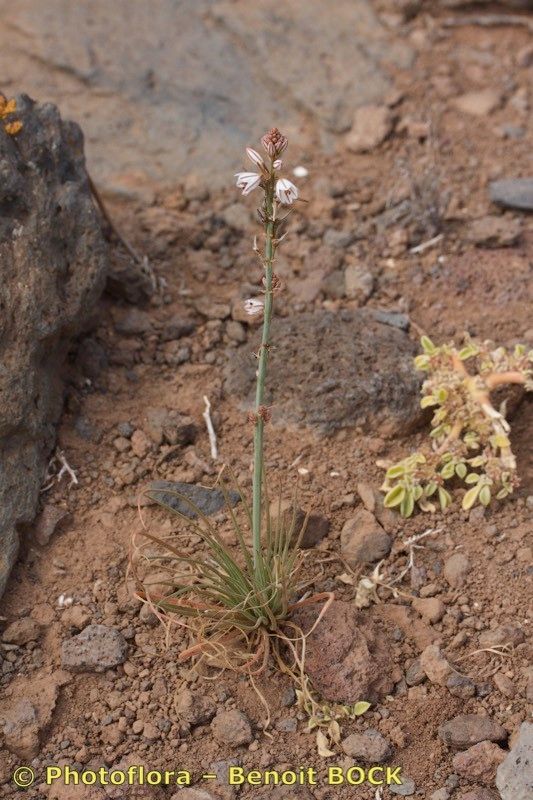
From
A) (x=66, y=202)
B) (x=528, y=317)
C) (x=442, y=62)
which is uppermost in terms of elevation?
(x=442, y=62)

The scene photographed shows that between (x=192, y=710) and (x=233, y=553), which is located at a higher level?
(x=233, y=553)

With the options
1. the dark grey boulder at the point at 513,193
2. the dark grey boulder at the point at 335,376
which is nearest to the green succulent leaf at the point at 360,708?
the dark grey boulder at the point at 335,376

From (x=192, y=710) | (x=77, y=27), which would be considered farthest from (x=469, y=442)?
(x=77, y=27)

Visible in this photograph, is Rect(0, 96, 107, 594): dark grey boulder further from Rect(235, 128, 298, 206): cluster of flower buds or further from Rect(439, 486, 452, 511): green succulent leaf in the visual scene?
Rect(439, 486, 452, 511): green succulent leaf

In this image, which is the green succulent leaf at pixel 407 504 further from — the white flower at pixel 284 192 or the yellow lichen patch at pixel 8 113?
the yellow lichen patch at pixel 8 113

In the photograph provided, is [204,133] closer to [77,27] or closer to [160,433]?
[77,27]

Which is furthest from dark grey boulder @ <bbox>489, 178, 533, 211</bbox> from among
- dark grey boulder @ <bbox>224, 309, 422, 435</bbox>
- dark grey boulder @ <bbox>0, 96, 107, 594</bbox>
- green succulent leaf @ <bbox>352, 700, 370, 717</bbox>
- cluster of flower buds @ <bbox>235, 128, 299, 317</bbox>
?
green succulent leaf @ <bbox>352, 700, 370, 717</bbox>

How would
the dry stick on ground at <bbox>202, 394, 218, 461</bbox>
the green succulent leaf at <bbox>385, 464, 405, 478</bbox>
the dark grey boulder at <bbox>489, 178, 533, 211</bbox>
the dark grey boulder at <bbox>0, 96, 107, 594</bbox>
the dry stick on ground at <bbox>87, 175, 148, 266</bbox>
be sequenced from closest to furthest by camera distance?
the dark grey boulder at <bbox>0, 96, 107, 594</bbox>, the green succulent leaf at <bbox>385, 464, 405, 478</bbox>, the dry stick on ground at <bbox>202, 394, 218, 461</bbox>, the dry stick on ground at <bbox>87, 175, 148, 266</bbox>, the dark grey boulder at <bbox>489, 178, 533, 211</bbox>
